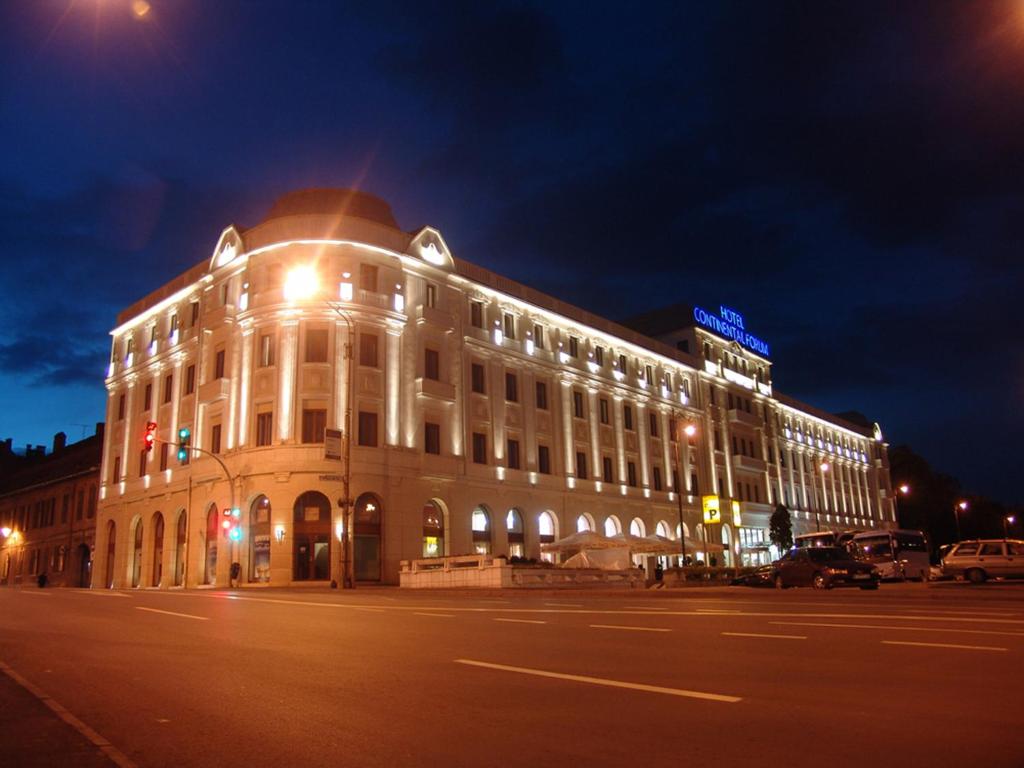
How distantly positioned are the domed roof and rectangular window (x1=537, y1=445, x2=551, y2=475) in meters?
17.1

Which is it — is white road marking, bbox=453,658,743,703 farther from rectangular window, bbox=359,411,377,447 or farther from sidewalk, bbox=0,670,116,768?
rectangular window, bbox=359,411,377,447

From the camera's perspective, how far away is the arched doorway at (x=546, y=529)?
170ft

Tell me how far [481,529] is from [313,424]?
12.3 meters

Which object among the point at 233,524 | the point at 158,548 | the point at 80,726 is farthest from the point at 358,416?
the point at 80,726

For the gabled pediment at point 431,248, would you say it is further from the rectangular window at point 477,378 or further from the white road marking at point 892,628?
the white road marking at point 892,628

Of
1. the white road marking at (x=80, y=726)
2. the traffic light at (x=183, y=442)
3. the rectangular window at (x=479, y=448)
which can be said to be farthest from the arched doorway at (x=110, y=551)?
the white road marking at (x=80, y=726)

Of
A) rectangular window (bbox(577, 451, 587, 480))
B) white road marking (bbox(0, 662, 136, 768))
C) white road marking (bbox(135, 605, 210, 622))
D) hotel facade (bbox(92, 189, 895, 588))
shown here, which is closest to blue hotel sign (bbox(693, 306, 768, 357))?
hotel facade (bbox(92, 189, 895, 588))

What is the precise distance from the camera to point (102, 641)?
1191cm

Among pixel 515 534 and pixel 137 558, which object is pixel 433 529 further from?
pixel 137 558

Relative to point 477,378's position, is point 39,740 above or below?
below

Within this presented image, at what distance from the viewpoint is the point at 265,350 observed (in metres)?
43.9

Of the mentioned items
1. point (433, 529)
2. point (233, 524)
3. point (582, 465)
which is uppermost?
point (582, 465)

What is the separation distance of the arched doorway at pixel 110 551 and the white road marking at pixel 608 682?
171 ft

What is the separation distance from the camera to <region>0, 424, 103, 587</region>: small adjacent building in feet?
209
